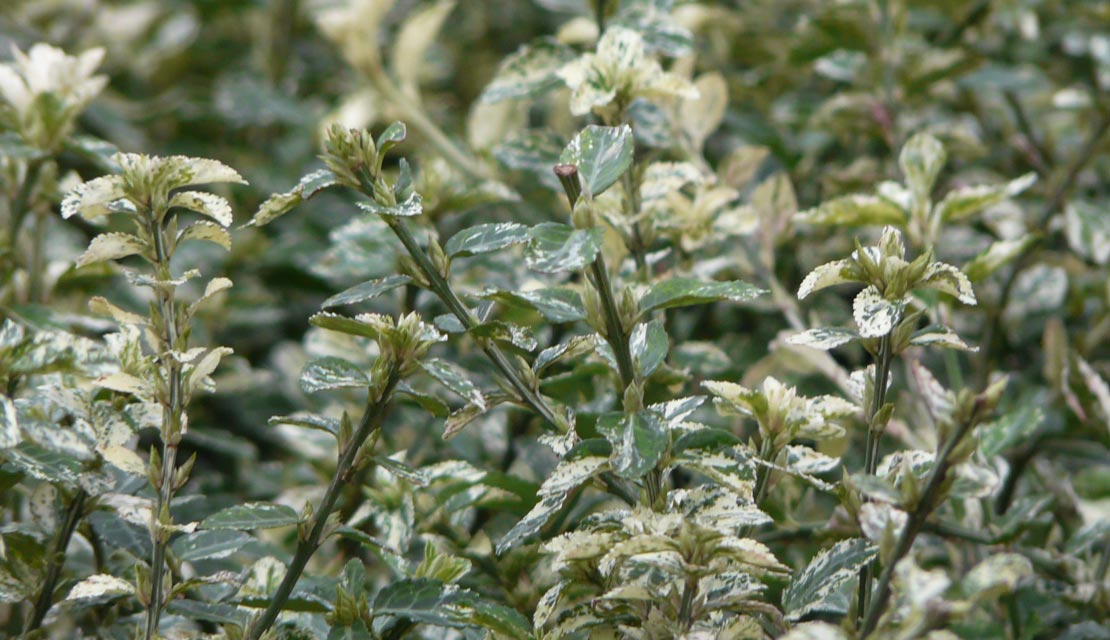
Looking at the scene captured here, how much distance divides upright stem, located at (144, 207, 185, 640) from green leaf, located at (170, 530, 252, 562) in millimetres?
72

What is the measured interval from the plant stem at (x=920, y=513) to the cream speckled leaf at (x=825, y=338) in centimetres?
12

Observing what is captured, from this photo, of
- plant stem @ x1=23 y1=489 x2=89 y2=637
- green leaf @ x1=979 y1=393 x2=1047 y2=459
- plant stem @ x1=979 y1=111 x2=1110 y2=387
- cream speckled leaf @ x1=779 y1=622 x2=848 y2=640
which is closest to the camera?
cream speckled leaf @ x1=779 y1=622 x2=848 y2=640

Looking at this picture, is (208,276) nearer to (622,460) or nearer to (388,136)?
(388,136)

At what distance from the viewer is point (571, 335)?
119 cm

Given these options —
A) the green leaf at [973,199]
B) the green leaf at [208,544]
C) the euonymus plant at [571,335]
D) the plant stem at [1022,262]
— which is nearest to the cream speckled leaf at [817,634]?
the euonymus plant at [571,335]

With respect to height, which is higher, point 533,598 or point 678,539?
point 678,539

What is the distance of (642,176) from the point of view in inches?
38.0

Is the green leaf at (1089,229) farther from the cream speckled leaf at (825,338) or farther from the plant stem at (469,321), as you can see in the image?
the plant stem at (469,321)

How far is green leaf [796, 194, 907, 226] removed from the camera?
1.03 m

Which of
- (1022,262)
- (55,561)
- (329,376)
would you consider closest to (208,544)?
(55,561)

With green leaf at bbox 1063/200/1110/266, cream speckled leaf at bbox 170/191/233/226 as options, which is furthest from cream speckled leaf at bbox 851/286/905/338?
green leaf at bbox 1063/200/1110/266

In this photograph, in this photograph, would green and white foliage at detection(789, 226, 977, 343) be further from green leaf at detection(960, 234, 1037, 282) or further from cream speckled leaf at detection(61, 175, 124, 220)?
cream speckled leaf at detection(61, 175, 124, 220)

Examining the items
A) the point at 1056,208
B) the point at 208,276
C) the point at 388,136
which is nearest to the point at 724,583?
the point at 388,136

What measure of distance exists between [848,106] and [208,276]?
2.80 feet
